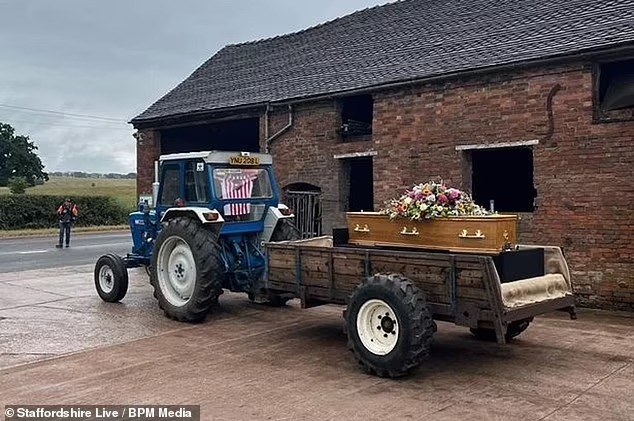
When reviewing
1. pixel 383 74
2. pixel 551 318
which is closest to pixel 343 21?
pixel 383 74

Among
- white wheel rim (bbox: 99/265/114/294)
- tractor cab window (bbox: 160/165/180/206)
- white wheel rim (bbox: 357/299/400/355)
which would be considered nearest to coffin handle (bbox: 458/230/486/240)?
white wheel rim (bbox: 357/299/400/355)

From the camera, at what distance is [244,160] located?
31.1ft

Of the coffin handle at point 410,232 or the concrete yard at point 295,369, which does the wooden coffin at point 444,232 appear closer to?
the coffin handle at point 410,232

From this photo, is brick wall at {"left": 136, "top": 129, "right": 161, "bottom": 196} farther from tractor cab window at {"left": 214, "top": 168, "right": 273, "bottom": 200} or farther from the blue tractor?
tractor cab window at {"left": 214, "top": 168, "right": 273, "bottom": 200}

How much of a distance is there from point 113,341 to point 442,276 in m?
4.14

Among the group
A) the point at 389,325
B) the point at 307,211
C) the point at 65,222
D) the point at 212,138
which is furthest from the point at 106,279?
the point at 65,222

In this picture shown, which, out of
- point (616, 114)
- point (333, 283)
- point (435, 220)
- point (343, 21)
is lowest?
point (333, 283)

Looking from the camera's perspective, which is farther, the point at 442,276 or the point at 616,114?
the point at 616,114

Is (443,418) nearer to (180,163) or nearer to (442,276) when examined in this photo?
(442,276)

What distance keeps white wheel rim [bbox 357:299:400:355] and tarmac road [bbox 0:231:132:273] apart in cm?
1159

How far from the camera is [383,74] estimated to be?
12602 millimetres

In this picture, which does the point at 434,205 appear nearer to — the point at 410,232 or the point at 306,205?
the point at 410,232

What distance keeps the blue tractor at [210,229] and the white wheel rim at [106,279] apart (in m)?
0.27

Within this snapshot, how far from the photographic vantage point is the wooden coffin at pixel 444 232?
20.6 feet
